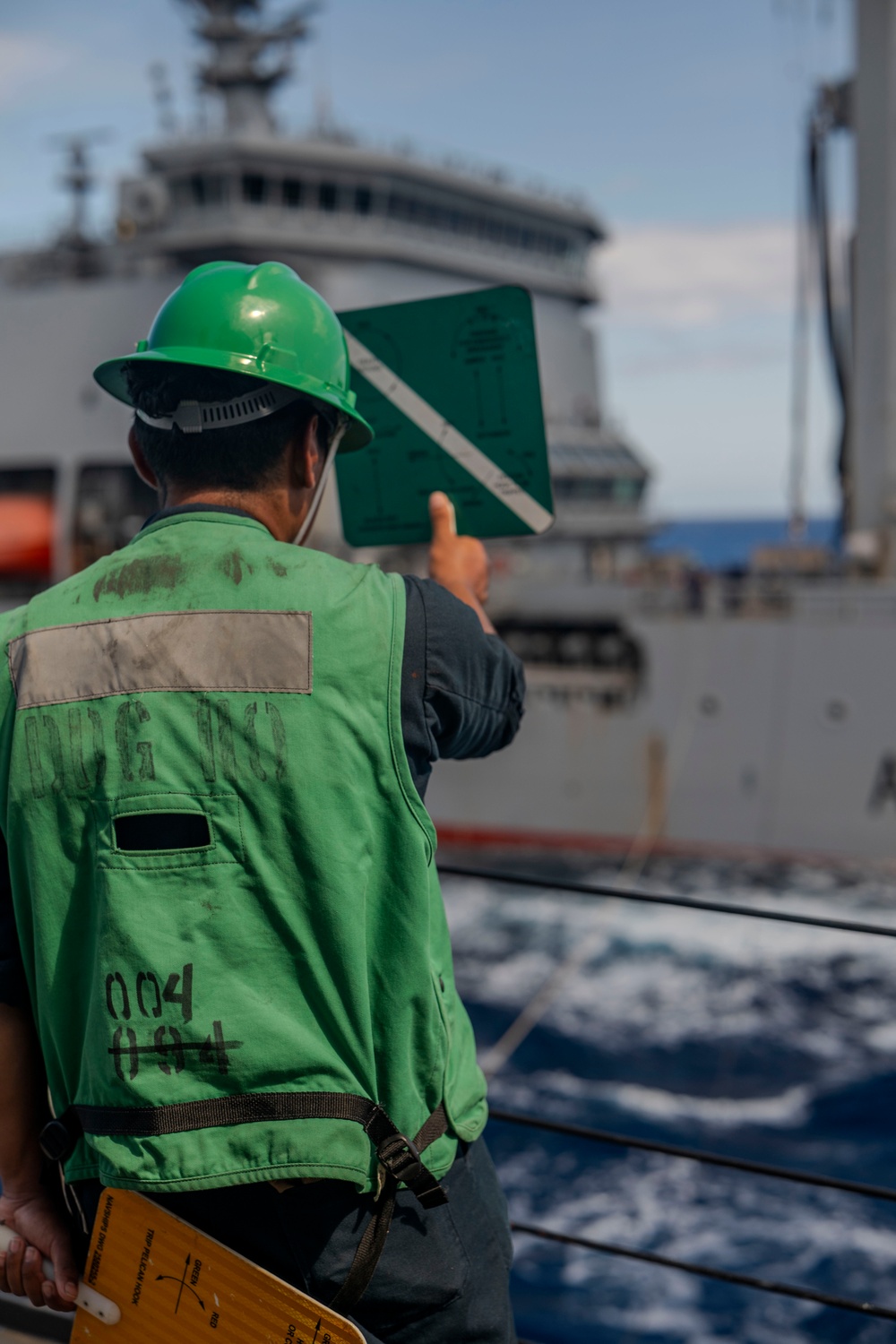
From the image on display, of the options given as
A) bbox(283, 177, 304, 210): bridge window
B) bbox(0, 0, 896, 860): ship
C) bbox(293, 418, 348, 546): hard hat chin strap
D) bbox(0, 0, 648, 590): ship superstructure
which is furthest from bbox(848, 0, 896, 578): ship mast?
→ bbox(293, 418, 348, 546): hard hat chin strap

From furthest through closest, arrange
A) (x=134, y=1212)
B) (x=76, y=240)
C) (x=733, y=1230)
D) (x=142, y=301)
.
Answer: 1. (x=76, y=240)
2. (x=142, y=301)
3. (x=733, y=1230)
4. (x=134, y=1212)

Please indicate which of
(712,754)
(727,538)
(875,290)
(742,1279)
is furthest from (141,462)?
(727,538)

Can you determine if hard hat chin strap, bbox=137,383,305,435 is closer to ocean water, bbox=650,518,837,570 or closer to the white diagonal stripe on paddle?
the white diagonal stripe on paddle

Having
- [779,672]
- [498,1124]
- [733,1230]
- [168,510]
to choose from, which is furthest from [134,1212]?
[779,672]

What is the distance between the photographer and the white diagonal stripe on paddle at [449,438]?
1.66 meters

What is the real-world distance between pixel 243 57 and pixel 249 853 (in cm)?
2086

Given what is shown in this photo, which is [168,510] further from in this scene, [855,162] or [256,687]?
[855,162]

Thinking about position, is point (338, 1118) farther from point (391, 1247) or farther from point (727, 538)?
point (727, 538)

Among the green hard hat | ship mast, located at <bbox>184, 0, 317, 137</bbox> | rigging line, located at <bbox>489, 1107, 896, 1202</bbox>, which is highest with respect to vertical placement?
ship mast, located at <bbox>184, 0, 317, 137</bbox>

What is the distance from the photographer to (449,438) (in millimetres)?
1723

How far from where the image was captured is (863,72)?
13.6m

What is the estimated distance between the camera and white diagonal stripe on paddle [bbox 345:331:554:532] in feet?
5.46

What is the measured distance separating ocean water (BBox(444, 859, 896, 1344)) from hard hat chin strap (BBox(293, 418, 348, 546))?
6358 millimetres

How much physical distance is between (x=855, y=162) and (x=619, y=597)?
6.10 metres
